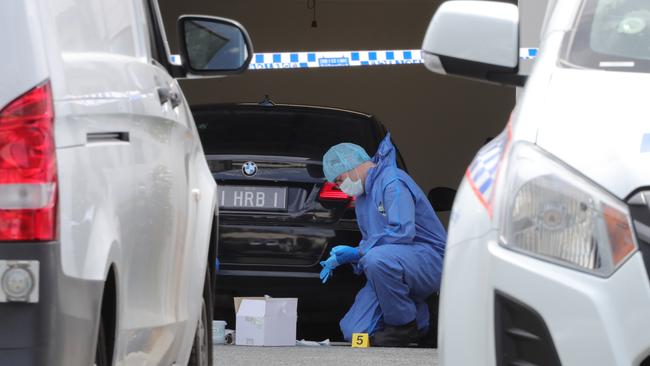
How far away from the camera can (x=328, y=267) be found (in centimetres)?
863

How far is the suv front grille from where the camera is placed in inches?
116

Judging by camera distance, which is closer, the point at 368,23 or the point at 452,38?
the point at 452,38

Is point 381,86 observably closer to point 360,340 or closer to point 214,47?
point 360,340

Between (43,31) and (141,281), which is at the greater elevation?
(43,31)

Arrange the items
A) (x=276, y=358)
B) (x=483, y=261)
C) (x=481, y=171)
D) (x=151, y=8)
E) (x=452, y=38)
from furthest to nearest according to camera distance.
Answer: (x=276, y=358)
(x=151, y=8)
(x=452, y=38)
(x=481, y=171)
(x=483, y=261)

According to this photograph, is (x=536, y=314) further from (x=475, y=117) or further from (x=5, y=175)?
(x=475, y=117)

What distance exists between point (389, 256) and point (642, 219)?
593cm

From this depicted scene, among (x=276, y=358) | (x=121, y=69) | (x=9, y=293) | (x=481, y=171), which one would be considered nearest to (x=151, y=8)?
(x=121, y=69)

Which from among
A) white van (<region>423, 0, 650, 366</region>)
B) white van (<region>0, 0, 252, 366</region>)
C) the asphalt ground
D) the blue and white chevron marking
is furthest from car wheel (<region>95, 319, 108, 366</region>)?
the blue and white chevron marking

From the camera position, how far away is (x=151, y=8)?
5199 millimetres

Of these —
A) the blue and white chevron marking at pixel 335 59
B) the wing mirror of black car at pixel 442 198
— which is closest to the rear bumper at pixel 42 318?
the wing mirror of black car at pixel 442 198

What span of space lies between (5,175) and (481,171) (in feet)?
3.89

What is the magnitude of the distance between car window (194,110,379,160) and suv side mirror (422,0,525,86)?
190 inches

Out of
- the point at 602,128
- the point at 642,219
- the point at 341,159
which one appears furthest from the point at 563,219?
the point at 341,159
